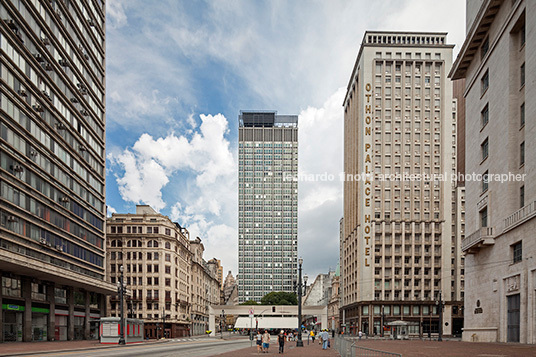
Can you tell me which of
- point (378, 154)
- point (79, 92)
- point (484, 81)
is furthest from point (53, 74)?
point (378, 154)

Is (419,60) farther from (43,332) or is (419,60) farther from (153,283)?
(43,332)

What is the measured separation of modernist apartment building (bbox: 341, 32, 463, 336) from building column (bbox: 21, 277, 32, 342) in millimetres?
67414

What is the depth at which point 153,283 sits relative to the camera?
94.8 meters

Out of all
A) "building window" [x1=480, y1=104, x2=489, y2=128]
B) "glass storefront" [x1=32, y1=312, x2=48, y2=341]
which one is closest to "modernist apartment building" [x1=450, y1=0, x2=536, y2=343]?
"building window" [x1=480, y1=104, x2=489, y2=128]

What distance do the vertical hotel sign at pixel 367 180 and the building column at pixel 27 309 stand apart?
226 feet

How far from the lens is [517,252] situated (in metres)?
39.1

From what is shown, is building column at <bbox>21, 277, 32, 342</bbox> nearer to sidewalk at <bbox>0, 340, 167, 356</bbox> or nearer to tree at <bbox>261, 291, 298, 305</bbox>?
sidewalk at <bbox>0, 340, 167, 356</bbox>

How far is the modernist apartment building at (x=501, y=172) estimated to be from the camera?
124 ft

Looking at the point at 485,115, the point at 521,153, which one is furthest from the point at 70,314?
the point at 521,153

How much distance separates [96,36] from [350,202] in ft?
234

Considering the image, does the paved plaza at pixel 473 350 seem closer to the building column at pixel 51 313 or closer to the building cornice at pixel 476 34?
the building cornice at pixel 476 34

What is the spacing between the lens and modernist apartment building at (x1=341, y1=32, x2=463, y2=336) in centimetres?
10231

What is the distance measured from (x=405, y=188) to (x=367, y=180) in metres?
8.32

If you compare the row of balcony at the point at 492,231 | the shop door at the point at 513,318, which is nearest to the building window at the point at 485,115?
the row of balcony at the point at 492,231
